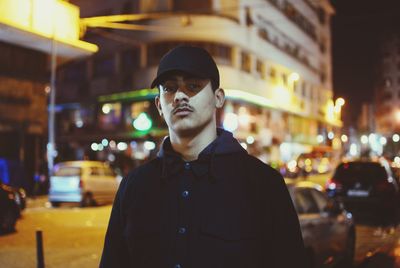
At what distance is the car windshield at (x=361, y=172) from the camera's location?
16.5 metres

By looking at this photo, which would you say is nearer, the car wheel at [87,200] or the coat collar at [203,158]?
the coat collar at [203,158]

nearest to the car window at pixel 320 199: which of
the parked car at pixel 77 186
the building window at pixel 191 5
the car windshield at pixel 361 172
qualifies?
the car windshield at pixel 361 172

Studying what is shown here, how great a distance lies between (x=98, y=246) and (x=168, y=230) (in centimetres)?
972

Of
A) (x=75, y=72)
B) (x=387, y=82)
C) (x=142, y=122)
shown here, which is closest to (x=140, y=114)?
(x=142, y=122)

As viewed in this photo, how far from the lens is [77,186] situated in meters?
21.3

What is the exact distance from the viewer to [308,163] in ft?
166

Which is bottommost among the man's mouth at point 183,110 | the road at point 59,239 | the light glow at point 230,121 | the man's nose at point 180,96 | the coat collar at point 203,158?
the road at point 59,239

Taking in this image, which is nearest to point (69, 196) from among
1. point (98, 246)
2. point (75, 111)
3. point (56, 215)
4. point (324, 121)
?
point (56, 215)

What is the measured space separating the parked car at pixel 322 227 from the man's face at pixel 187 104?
5.60 m

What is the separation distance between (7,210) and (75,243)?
305cm

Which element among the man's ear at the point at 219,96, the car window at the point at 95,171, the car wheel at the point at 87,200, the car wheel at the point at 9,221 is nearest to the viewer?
the man's ear at the point at 219,96

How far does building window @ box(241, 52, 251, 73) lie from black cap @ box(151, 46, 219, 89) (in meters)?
41.2

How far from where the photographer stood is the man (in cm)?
225

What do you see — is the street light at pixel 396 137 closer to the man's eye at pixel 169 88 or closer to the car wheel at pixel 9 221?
the car wheel at pixel 9 221
